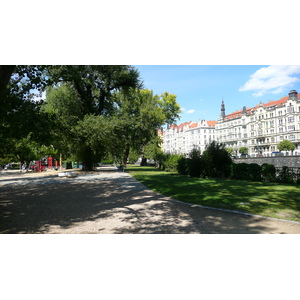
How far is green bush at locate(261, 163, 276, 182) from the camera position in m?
14.7

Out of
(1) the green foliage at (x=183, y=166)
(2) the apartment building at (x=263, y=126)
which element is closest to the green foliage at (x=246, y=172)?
(1) the green foliage at (x=183, y=166)

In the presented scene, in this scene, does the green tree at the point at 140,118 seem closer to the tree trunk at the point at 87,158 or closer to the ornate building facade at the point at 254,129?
the tree trunk at the point at 87,158

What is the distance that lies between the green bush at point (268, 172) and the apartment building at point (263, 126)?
4355cm

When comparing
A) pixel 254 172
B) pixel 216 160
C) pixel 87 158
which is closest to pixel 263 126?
pixel 87 158

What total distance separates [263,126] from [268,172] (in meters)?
73.3

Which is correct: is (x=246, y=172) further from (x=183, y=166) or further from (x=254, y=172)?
(x=183, y=166)

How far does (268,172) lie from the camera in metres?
14.8

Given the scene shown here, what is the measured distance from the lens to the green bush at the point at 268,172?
14.7 metres

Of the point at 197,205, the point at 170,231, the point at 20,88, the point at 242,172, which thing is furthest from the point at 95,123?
the point at 170,231

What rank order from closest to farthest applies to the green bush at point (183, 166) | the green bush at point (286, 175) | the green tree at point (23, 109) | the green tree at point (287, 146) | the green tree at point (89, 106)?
the green tree at point (23, 109) → the green bush at point (286, 175) → the green bush at point (183, 166) → the green tree at point (89, 106) → the green tree at point (287, 146)

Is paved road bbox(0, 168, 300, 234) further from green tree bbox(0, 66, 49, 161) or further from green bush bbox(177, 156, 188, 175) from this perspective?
green bush bbox(177, 156, 188, 175)

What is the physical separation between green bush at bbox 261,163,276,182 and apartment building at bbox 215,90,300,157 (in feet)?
143

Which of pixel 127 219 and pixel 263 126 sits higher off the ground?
pixel 263 126

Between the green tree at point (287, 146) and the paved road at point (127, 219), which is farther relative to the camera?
the green tree at point (287, 146)
